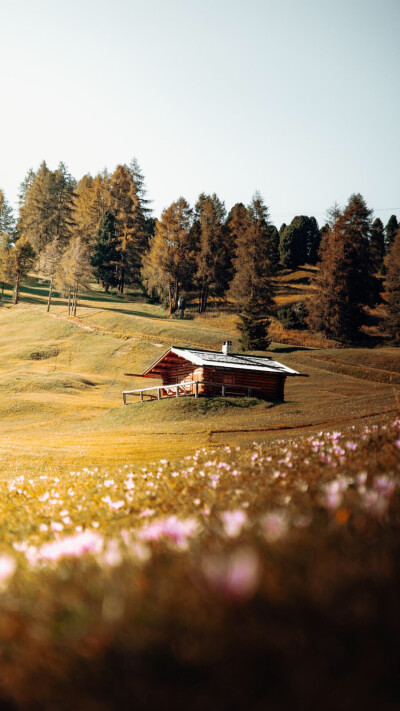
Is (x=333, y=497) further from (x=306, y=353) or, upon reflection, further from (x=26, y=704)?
(x=306, y=353)

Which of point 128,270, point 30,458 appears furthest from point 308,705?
point 128,270

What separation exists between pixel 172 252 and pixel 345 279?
30838mm

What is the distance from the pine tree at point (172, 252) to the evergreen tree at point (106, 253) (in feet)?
48.7

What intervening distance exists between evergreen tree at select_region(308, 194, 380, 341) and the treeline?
160 mm

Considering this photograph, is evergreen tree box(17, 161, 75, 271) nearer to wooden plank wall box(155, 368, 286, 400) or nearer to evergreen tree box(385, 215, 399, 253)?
evergreen tree box(385, 215, 399, 253)

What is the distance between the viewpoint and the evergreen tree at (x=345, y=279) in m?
72.1

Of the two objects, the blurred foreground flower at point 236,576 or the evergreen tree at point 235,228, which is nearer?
the blurred foreground flower at point 236,576

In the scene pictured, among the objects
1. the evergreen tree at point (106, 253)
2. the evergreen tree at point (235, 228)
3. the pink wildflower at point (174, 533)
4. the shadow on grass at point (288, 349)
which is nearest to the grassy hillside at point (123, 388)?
the shadow on grass at point (288, 349)

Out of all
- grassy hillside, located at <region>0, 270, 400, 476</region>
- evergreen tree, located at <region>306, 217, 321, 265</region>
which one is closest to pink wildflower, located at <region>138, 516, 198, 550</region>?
grassy hillside, located at <region>0, 270, 400, 476</region>

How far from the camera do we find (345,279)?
74688mm

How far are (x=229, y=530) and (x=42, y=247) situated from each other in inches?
4711

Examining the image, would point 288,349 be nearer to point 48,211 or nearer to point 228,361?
point 228,361

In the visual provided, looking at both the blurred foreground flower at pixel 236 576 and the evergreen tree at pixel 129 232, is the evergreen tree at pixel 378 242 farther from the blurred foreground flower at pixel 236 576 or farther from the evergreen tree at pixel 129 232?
the blurred foreground flower at pixel 236 576

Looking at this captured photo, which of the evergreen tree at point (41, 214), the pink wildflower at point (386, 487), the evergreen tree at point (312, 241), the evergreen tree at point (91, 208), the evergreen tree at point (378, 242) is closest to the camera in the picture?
the pink wildflower at point (386, 487)
